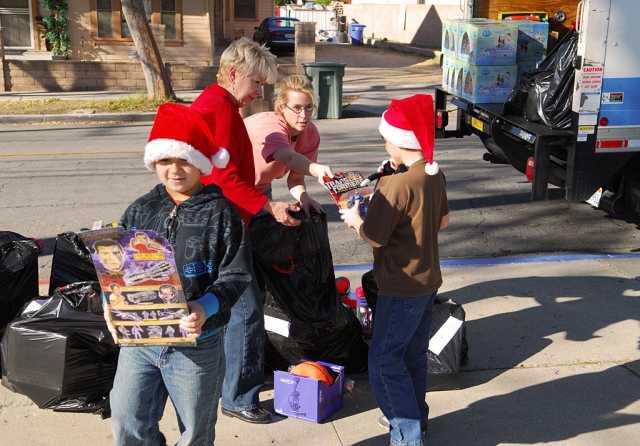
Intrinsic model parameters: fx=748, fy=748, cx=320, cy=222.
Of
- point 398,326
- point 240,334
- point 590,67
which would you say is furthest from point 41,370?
point 590,67

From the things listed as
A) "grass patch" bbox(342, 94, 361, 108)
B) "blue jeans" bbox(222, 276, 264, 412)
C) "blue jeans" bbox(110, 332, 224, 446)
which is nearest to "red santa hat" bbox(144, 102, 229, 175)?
"blue jeans" bbox(110, 332, 224, 446)

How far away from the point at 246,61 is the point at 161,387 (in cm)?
165

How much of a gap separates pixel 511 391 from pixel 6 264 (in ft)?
9.50

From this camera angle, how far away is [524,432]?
3.73 meters

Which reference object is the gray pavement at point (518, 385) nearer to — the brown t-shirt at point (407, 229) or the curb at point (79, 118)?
the brown t-shirt at point (407, 229)

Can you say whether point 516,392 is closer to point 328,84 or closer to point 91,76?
point 328,84

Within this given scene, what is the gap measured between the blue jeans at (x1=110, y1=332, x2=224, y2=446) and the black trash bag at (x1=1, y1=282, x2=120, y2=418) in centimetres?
114

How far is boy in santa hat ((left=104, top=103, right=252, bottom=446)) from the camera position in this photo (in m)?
2.68

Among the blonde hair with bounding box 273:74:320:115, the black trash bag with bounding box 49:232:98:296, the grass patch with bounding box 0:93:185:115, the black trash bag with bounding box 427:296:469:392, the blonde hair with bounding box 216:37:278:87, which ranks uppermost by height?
the blonde hair with bounding box 216:37:278:87

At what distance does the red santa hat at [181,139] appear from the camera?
2705 mm

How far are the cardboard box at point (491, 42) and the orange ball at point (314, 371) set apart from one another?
428 centimetres

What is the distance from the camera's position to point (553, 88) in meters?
6.36

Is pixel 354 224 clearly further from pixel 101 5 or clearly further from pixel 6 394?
pixel 101 5

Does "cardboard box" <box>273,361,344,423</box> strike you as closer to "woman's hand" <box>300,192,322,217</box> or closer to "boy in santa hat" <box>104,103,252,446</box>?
"woman's hand" <box>300,192,322,217</box>
